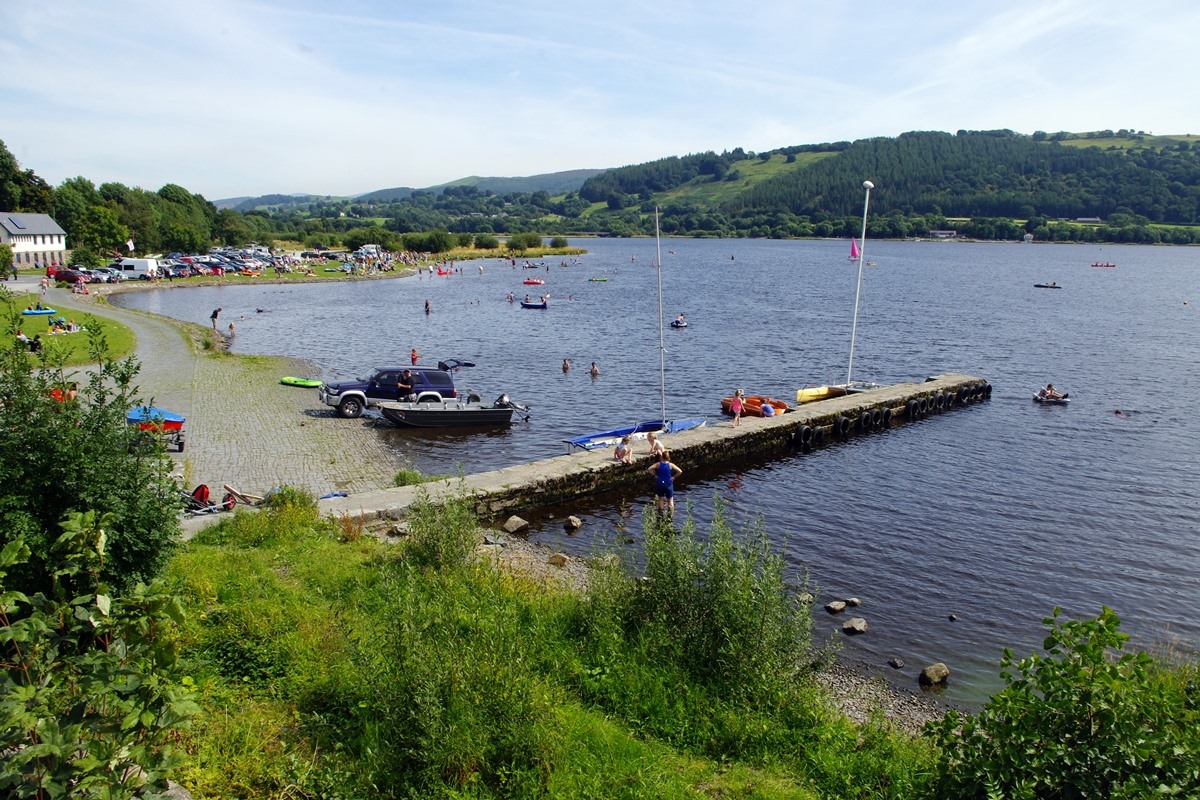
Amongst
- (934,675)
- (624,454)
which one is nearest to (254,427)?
(624,454)

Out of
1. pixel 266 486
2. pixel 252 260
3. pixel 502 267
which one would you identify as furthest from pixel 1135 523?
pixel 502 267

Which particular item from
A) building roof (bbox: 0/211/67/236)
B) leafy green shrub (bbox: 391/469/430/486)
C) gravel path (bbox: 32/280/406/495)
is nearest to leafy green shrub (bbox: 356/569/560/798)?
leafy green shrub (bbox: 391/469/430/486)

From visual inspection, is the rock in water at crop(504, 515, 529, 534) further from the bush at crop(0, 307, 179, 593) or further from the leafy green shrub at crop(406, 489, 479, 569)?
the bush at crop(0, 307, 179, 593)

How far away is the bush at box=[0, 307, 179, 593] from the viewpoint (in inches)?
347

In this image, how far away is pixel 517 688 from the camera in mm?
7949

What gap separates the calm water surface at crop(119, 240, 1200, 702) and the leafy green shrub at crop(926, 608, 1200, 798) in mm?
8160

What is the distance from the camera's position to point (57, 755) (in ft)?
13.2

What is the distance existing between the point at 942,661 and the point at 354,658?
1117cm

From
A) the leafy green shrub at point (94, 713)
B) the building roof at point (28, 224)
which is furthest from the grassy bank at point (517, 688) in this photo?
the building roof at point (28, 224)

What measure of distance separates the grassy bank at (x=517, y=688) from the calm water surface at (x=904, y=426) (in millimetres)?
4247

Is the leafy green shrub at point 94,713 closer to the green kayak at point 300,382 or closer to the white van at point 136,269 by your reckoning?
the green kayak at point 300,382

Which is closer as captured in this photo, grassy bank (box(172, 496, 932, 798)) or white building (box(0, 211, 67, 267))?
grassy bank (box(172, 496, 932, 798))

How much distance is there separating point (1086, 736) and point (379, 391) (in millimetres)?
28354

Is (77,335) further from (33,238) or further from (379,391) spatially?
(33,238)
